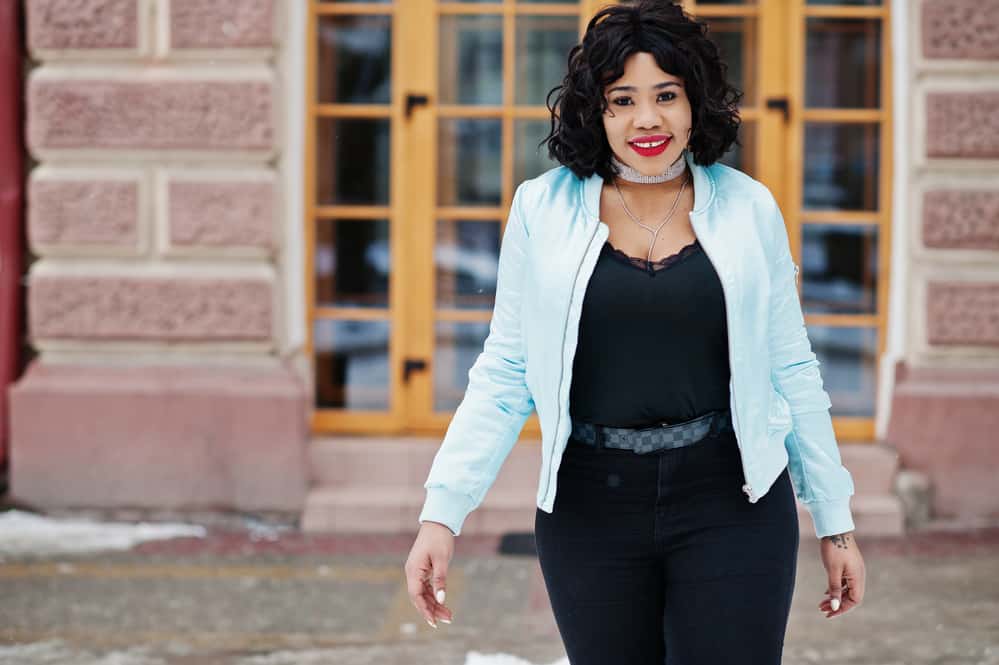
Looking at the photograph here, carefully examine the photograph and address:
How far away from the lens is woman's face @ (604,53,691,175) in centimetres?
237

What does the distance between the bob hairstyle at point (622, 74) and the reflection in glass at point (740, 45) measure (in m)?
3.84

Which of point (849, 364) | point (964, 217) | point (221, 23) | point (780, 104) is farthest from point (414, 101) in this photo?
point (964, 217)

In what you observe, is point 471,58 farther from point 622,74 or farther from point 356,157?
point 622,74

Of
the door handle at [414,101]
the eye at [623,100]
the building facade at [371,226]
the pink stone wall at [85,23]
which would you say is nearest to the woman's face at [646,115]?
the eye at [623,100]

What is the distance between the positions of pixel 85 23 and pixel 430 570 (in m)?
4.40

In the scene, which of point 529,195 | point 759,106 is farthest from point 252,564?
point 529,195

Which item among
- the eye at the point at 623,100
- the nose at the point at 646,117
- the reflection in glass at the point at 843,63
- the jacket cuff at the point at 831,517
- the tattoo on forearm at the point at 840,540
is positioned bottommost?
the tattoo on forearm at the point at 840,540

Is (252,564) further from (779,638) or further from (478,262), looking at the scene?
(779,638)

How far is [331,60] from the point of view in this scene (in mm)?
6258

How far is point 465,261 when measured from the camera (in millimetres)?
6270

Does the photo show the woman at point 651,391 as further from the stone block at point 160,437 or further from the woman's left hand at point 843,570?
the stone block at point 160,437

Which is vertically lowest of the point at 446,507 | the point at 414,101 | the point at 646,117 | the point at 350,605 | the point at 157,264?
the point at 350,605

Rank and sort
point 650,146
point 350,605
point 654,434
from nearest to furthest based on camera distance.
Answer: point 654,434, point 650,146, point 350,605

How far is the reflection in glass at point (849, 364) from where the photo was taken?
6.30 m
